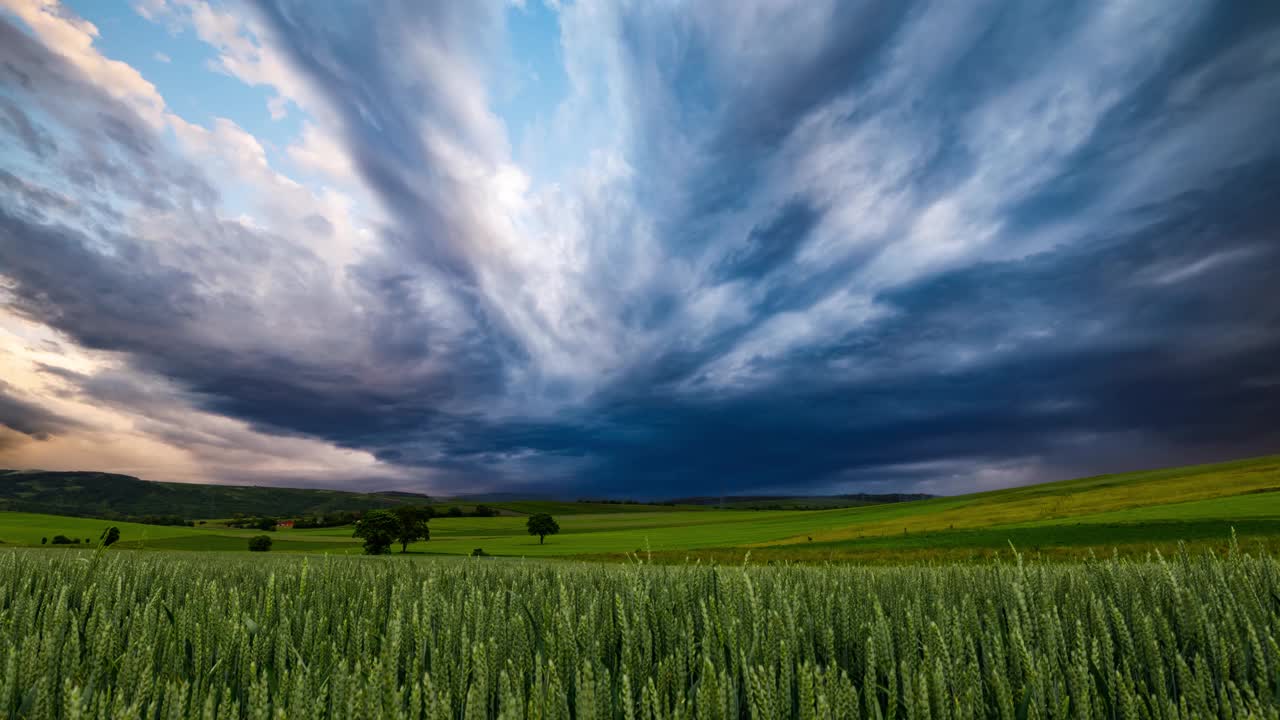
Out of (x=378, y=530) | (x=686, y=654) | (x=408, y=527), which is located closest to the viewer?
(x=686, y=654)

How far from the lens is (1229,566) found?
4270 mm

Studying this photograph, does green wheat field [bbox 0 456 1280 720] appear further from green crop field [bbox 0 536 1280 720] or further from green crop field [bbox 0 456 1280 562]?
green crop field [bbox 0 456 1280 562]

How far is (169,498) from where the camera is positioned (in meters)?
179

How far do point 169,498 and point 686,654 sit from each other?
22929cm

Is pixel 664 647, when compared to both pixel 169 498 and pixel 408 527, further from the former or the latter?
pixel 169 498

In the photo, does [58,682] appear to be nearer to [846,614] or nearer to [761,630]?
[761,630]

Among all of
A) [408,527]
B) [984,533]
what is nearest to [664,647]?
[984,533]

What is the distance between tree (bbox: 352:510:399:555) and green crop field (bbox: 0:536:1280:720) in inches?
2281

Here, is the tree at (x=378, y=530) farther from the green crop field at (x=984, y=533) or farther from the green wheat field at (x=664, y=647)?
the green wheat field at (x=664, y=647)

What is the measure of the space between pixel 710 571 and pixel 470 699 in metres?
2.67

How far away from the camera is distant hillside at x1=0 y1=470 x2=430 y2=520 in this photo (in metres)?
166

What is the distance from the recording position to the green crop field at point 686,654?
1.71 meters

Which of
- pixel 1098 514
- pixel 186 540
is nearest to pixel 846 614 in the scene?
pixel 1098 514

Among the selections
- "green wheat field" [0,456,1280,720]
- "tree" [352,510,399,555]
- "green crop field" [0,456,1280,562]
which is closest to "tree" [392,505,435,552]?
"tree" [352,510,399,555]
